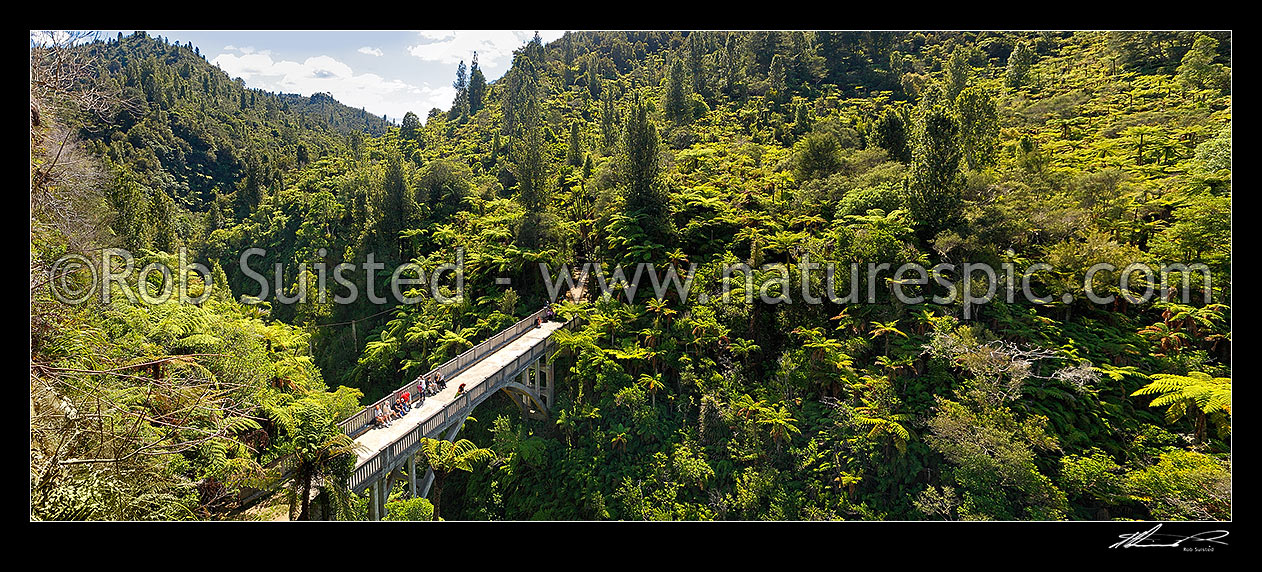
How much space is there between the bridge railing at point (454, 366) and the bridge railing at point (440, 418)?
102 cm

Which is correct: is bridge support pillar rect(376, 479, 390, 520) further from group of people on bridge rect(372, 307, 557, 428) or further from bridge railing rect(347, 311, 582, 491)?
group of people on bridge rect(372, 307, 557, 428)

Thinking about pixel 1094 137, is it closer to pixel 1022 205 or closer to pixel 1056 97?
pixel 1056 97

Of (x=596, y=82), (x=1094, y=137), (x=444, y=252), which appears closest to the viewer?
(x=1094, y=137)

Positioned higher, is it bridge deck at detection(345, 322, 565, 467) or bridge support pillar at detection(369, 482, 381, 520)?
bridge deck at detection(345, 322, 565, 467)

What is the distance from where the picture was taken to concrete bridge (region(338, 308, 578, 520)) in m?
11.1

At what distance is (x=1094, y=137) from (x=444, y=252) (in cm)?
3013

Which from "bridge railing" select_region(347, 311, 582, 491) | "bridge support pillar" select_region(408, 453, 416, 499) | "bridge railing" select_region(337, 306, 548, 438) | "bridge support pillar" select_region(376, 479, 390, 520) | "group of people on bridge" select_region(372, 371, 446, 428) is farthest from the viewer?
"group of people on bridge" select_region(372, 371, 446, 428)

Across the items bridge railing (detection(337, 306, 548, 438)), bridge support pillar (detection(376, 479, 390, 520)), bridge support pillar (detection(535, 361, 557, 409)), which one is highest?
bridge railing (detection(337, 306, 548, 438))

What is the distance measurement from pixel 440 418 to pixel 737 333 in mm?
9456

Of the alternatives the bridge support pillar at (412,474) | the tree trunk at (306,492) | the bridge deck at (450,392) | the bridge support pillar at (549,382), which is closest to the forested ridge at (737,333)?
the tree trunk at (306,492)
